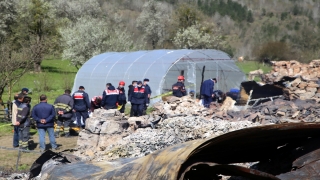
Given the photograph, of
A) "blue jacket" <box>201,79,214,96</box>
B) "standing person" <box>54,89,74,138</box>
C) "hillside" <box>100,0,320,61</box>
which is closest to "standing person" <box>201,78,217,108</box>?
"blue jacket" <box>201,79,214,96</box>

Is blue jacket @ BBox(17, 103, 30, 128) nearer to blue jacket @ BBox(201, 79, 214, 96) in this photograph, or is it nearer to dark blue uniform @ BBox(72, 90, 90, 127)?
dark blue uniform @ BBox(72, 90, 90, 127)

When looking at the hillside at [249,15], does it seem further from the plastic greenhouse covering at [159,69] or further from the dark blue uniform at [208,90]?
the dark blue uniform at [208,90]

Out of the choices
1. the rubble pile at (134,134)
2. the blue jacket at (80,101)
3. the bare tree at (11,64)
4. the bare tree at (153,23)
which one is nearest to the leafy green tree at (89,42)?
the bare tree at (153,23)

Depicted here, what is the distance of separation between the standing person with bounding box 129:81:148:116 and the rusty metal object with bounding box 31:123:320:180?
1278 cm

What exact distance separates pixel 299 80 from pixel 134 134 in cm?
1378

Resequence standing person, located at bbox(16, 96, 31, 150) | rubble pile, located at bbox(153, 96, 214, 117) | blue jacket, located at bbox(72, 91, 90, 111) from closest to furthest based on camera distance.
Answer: standing person, located at bbox(16, 96, 31, 150), rubble pile, located at bbox(153, 96, 214, 117), blue jacket, located at bbox(72, 91, 90, 111)

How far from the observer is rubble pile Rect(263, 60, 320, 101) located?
19.4 meters

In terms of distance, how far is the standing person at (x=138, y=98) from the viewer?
17.6 metres

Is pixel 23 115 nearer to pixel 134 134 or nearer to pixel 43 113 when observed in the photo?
pixel 43 113

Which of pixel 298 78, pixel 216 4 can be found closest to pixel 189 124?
pixel 298 78

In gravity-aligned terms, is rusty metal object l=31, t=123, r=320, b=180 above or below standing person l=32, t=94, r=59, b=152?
above

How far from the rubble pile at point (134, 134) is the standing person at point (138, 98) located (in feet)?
18.3

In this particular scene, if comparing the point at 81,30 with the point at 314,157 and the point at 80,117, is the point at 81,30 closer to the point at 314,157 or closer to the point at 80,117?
the point at 80,117

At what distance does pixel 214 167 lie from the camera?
343 centimetres
